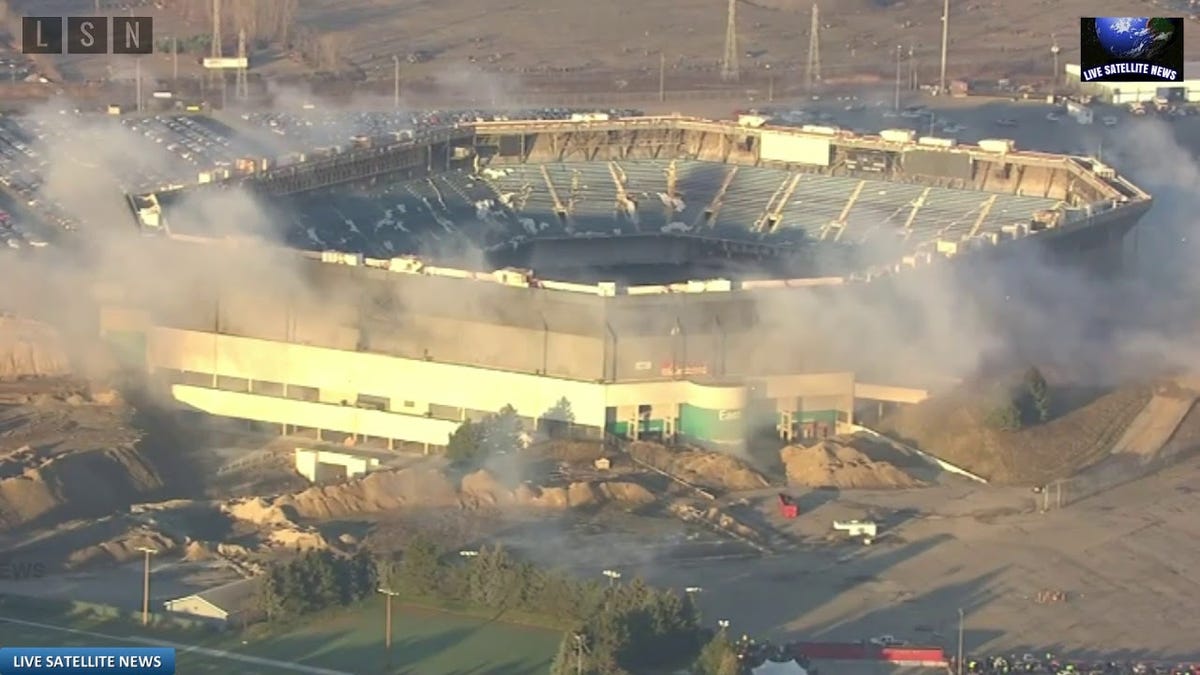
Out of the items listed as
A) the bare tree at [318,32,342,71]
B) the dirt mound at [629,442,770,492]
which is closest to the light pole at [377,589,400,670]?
the dirt mound at [629,442,770,492]

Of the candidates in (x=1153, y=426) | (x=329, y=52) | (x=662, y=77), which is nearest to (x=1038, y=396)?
(x=1153, y=426)

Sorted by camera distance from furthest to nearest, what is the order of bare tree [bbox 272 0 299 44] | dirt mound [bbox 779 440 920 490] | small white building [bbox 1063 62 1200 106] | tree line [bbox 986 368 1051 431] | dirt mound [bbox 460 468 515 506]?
bare tree [bbox 272 0 299 44] < small white building [bbox 1063 62 1200 106] < tree line [bbox 986 368 1051 431] < dirt mound [bbox 779 440 920 490] < dirt mound [bbox 460 468 515 506]

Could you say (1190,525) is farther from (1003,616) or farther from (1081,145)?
(1081,145)

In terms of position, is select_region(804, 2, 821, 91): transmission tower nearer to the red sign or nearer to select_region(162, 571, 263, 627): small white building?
the red sign

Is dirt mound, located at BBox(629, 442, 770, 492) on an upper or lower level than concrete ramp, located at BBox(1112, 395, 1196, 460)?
lower

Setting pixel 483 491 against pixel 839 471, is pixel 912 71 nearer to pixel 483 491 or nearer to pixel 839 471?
pixel 839 471
